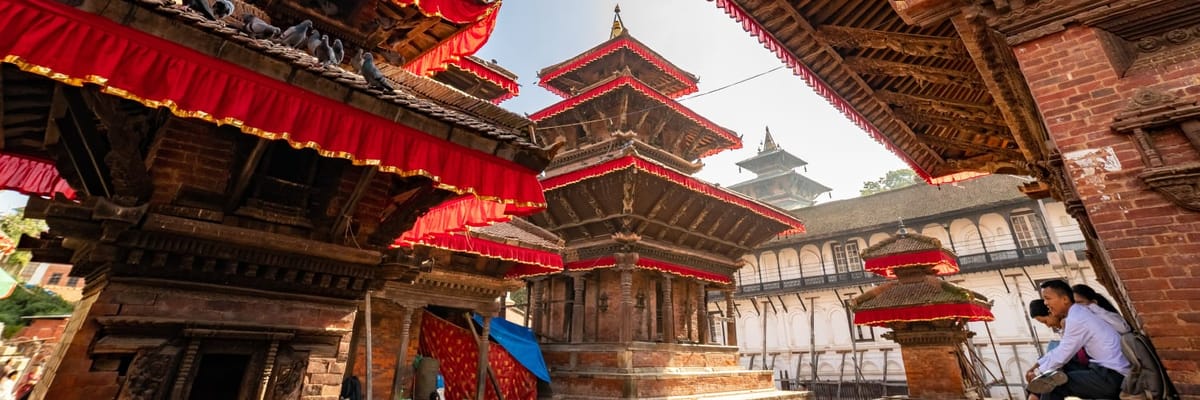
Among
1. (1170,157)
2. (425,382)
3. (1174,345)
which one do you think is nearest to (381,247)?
(425,382)

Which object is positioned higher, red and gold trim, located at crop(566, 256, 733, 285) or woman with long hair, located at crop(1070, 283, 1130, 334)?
red and gold trim, located at crop(566, 256, 733, 285)

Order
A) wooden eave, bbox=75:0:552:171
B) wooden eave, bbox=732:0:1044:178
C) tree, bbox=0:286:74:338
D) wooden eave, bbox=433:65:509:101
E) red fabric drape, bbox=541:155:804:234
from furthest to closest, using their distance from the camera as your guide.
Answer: tree, bbox=0:286:74:338 → red fabric drape, bbox=541:155:804:234 → wooden eave, bbox=433:65:509:101 → wooden eave, bbox=732:0:1044:178 → wooden eave, bbox=75:0:552:171

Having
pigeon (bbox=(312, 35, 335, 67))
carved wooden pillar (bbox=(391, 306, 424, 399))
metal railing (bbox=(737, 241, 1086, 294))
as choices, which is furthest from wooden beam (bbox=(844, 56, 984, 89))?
metal railing (bbox=(737, 241, 1086, 294))

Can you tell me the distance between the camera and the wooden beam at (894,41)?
575 centimetres

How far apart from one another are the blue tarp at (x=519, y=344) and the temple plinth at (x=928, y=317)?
7.90 meters

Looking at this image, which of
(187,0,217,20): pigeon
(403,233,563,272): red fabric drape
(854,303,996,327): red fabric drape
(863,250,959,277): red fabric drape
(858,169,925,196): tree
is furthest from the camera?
(858,169,925,196): tree

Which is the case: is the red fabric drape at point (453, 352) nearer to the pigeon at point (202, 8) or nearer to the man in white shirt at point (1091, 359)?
the pigeon at point (202, 8)

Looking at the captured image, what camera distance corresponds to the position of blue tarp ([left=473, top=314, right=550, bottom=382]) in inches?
459

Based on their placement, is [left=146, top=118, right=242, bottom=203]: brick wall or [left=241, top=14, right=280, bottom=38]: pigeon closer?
[left=241, top=14, right=280, bottom=38]: pigeon

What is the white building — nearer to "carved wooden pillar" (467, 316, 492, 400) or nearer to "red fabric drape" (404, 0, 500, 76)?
"carved wooden pillar" (467, 316, 492, 400)

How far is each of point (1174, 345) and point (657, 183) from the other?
1036 cm

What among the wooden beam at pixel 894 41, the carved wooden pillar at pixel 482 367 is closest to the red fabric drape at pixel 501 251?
the carved wooden pillar at pixel 482 367

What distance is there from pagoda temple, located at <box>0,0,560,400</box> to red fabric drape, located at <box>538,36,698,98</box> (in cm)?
1216

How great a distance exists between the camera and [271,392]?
4086 millimetres
